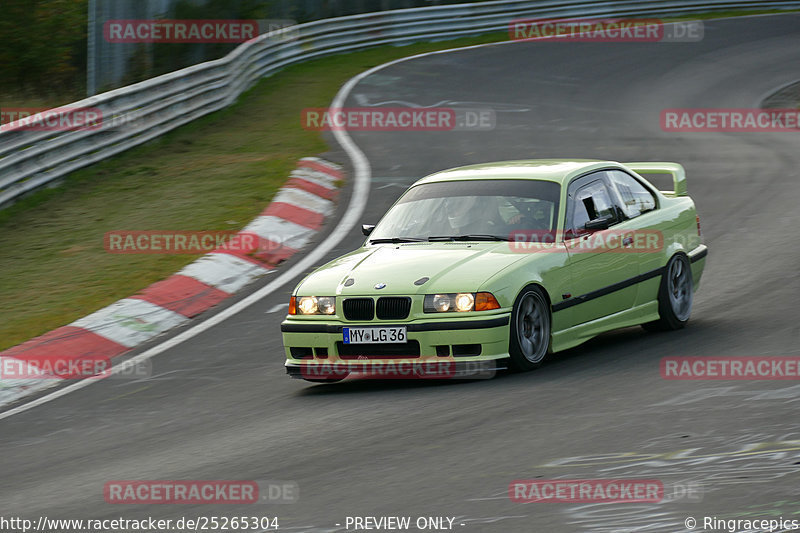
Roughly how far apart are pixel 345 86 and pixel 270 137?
526 centimetres

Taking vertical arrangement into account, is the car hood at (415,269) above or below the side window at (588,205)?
below

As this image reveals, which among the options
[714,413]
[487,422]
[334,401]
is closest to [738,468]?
[714,413]

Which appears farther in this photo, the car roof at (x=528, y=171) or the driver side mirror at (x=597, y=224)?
the car roof at (x=528, y=171)

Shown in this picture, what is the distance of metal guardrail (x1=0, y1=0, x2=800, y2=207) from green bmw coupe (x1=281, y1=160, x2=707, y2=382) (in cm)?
739

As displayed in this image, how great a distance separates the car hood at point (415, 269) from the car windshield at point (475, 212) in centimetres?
23

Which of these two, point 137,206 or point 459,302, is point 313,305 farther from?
point 137,206

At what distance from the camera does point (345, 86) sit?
24.0 metres

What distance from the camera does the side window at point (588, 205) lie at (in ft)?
28.9

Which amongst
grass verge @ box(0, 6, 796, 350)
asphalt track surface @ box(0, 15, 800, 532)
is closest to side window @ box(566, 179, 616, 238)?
asphalt track surface @ box(0, 15, 800, 532)

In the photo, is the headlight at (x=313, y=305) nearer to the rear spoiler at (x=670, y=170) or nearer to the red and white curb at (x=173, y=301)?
the red and white curb at (x=173, y=301)

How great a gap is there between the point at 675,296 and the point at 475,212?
1.88 metres

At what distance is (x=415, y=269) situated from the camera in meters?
8.05

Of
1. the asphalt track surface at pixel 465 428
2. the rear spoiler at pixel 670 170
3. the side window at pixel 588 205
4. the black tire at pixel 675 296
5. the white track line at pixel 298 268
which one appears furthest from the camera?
the rear spoiler at pixel 670 170

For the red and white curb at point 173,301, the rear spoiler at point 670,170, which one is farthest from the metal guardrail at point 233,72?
the rear spoiler at point 670,170
